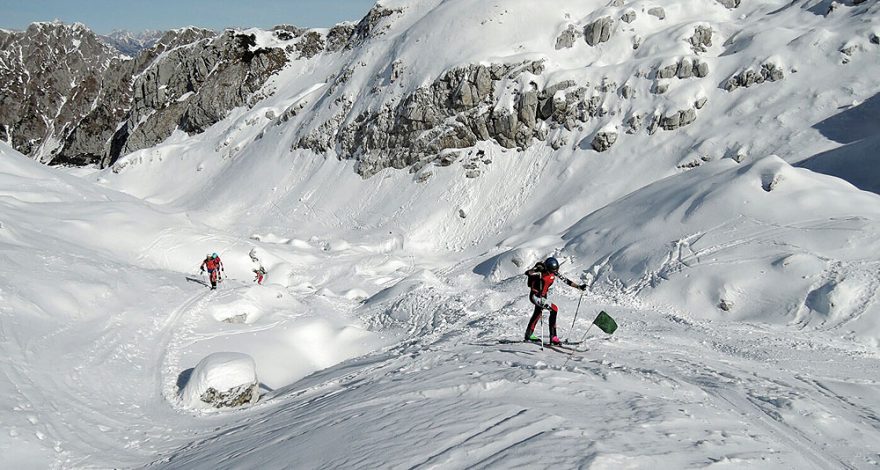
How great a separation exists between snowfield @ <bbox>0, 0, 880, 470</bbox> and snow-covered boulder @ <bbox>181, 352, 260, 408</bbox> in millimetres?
71

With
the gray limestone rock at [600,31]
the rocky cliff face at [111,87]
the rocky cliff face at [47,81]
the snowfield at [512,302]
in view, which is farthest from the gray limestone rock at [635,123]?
the rocky cliff face at [47,81]

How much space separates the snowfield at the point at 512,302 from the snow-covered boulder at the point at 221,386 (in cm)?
7

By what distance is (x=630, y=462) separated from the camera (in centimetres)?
487

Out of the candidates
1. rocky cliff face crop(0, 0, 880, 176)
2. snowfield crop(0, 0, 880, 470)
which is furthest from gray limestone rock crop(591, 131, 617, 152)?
snowfield crop(0, 0, 880, 470)

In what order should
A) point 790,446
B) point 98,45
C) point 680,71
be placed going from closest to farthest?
point 790,446, point 680,71, point 98,45

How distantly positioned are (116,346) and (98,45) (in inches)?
5715

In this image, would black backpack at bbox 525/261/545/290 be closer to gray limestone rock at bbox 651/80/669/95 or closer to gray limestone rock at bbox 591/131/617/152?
gray limestone rock at bbox 591/131/617/152

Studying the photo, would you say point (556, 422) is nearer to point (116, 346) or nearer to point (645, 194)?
point (116, 346)

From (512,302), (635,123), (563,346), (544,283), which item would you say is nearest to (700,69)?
(635,123)

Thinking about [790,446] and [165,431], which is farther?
[165,431]

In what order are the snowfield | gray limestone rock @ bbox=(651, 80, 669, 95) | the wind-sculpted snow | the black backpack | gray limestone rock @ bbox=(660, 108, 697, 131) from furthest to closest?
gray limestone rock @ bbox=(651, 80, 669, 95) → gray limestone rock @ bbox=(660, 108, 697, 131) → the wind-sculpted snow → the black backpack → the snowfield

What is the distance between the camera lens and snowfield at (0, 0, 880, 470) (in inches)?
266

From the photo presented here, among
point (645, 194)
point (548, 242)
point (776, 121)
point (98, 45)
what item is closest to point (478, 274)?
point (548, 242)

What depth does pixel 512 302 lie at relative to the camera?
59.7 feet
